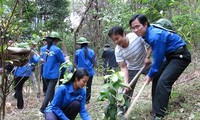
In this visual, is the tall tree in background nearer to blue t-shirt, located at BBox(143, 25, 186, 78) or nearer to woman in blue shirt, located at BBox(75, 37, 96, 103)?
woman in blue shirt, located at BBox(75, 37, 96, 103)

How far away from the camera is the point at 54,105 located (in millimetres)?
3902

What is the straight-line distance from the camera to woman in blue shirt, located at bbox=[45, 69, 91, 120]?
3.85 m

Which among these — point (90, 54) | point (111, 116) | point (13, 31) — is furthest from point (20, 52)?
point (90, 54)

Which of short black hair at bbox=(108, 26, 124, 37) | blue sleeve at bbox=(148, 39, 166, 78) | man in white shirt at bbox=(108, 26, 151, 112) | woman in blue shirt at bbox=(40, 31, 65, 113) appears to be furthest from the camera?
woman in blue shirt at bbox=(40, 31, 65, 113)

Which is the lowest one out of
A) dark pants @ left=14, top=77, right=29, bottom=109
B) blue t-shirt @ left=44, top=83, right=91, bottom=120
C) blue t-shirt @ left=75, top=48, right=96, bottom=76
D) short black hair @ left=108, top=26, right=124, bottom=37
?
dark pants @ left=14, top=77, right=29, bottom=109

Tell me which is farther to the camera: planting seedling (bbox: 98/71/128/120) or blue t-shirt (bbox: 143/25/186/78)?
planting seedling (bbox: 98/71/128/120)

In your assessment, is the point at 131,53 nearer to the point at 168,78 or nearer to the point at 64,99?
the point at 168,78

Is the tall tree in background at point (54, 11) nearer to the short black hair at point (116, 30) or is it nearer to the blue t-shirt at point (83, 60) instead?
the blue t-shirt at point (83, 60)

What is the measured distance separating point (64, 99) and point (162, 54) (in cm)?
146

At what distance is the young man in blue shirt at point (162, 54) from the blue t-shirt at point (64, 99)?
3.26 feet

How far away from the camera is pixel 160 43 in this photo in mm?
3555

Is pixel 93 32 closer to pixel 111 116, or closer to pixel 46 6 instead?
pixel 46 6

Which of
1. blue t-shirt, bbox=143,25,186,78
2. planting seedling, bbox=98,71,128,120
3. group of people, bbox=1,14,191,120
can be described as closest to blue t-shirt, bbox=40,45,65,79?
group of people, bbox=1,14,191,120

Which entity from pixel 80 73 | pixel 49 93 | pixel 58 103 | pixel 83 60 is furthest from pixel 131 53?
pixel 83 60
